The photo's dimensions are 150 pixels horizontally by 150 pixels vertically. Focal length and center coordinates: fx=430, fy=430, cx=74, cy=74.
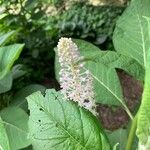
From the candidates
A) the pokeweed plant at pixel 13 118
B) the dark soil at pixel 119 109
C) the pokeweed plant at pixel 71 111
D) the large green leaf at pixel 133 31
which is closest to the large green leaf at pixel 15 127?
the pokeweed plant at pixel 13 118

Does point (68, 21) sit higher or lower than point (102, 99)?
lower

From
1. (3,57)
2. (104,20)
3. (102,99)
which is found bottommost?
(104,20)

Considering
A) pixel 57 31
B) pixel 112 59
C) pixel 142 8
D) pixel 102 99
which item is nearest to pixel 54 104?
pixel 112 59

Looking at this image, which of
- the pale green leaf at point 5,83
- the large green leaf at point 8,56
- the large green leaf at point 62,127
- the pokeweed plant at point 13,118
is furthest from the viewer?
the pale green leaf at point 5,83

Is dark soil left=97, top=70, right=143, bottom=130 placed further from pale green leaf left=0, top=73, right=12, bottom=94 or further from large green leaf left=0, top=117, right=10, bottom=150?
large green leaf left=0, top=117, right=10, bottom=150

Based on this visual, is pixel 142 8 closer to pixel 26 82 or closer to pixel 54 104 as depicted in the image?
pixel 54 104

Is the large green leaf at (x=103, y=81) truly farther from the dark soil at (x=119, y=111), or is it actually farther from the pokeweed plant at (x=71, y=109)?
the dark soil at (x=119, y=111)

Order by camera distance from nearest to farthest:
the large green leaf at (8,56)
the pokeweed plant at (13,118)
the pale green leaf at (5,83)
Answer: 1. the pokeweed plant at (13,118)
2. the large green leaf at (8,56)
3. the pale green leaf at (5,83)
